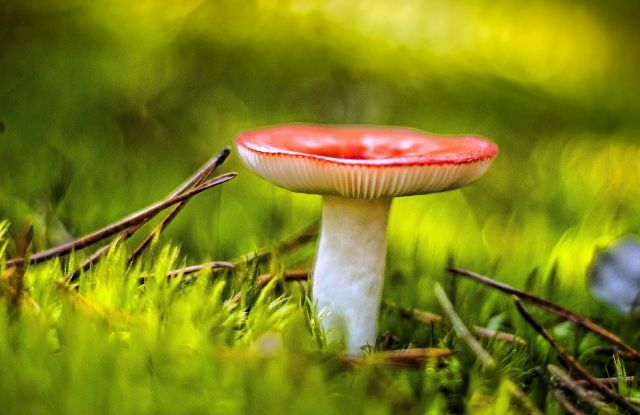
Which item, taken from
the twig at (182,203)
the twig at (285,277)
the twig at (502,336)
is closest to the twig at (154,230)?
the twig at (182,203)

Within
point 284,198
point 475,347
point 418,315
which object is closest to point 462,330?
point 475,347

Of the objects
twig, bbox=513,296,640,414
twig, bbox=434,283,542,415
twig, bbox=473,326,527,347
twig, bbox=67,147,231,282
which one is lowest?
twig, bbox=473,326,527,347

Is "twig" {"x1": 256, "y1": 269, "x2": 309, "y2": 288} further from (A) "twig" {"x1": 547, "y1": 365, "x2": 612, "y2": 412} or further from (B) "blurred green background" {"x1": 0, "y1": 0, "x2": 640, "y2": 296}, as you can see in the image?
(A) "twig" {"x1": 547, "y1": 365, "x2": 612, "y2": 412}

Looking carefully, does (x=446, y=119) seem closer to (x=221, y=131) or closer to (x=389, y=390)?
(x=221, y=131)

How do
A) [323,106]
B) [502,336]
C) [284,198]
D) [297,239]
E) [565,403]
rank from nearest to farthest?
[565,403] → [502,336] → [297,239] → [284,198] → [323,106]

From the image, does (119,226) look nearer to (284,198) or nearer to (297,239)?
(297,239)

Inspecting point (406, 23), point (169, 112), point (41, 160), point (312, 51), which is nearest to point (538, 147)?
point (406, 23)

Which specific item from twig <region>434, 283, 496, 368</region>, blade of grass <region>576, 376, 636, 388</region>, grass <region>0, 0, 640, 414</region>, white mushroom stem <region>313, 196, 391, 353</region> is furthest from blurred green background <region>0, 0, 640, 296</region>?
blade of grass <region>576, 376, 636, 388</region>
